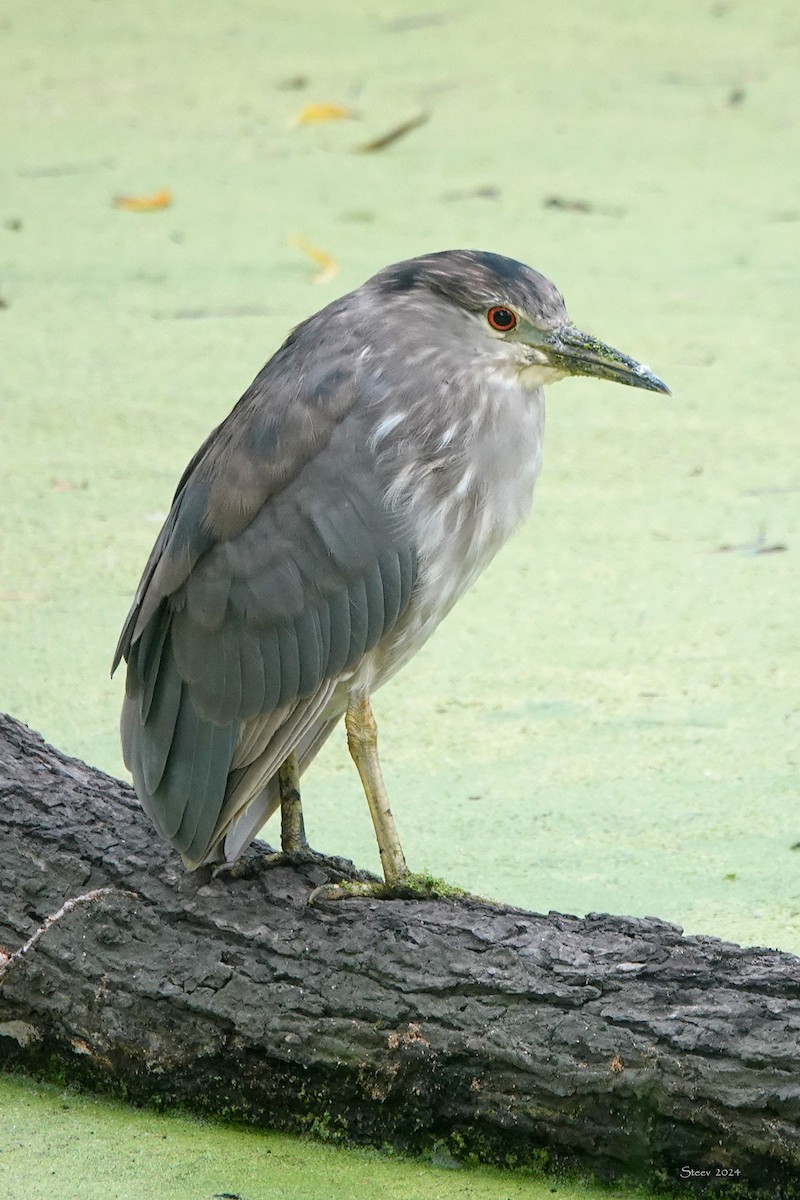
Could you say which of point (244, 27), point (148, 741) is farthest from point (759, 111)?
point (148, 741)

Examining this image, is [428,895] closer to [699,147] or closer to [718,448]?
[718,448]

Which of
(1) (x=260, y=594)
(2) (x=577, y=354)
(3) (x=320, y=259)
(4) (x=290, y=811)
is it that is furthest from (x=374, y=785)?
(3) (x=320, y=259)

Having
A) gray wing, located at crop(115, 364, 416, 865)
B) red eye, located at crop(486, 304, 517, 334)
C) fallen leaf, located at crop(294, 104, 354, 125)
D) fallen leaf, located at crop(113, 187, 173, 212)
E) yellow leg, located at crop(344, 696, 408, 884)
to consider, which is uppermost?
red eye, located at crop(486, 304, 517, 334)

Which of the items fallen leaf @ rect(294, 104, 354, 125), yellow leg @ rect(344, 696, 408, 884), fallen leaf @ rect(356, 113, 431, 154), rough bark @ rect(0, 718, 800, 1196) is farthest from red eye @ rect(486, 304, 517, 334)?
fallen leaf @ rect(294, 104, 354, 125)

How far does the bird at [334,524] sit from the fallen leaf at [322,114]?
4263 mm

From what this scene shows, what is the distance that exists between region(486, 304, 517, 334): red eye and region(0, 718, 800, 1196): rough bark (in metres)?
0.70

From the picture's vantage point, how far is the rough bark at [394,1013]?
1707 millimetres

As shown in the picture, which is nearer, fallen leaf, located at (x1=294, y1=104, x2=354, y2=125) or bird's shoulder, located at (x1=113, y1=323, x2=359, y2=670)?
bird's shoulder, located at (x1=113, y1=323, x2=359, y2=670)

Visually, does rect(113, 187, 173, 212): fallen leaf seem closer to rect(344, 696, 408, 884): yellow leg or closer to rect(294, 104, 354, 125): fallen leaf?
rect(294, 104, 354, 125): fallen leaf

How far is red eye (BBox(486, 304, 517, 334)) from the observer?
2.10 metres

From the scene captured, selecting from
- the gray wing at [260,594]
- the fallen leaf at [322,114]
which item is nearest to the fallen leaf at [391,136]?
the fallen leaf at [322,114]

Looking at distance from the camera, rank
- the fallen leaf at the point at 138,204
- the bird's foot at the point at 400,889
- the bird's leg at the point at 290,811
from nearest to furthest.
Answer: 1. the bird's foot at the point at 400,889
2. the bird's leg at the point at 290,811
3. the fallen leaf at the point at 138,204

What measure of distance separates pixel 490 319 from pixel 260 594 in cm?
44

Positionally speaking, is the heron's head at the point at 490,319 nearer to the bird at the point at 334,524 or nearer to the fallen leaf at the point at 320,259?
the bird at the point at 334,524
